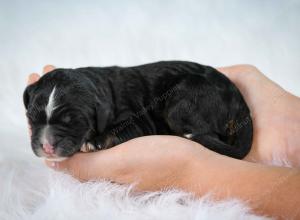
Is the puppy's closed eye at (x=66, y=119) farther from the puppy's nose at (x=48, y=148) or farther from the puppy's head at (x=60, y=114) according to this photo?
the puppy's nose at (x=48, y=148)

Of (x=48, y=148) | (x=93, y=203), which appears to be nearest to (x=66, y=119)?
(x=48, y=148)

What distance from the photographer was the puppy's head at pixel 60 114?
2.64 m

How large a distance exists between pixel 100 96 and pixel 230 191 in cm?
94

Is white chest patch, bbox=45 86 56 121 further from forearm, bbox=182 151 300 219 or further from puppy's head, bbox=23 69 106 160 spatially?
forearm, bbox=182 151 300 219

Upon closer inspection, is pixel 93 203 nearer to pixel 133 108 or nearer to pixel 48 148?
pixel 48 148

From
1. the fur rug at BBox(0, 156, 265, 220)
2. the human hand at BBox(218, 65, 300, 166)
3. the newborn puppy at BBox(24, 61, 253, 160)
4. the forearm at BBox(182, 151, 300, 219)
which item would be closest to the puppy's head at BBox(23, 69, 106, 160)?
the newborn puppy at BBox(24, 61, 253, 160)

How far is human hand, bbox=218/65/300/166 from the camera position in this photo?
131 inches

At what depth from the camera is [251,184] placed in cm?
244

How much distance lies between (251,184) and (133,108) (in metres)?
0.97

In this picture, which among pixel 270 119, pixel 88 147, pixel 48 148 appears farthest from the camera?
pixel 270 119

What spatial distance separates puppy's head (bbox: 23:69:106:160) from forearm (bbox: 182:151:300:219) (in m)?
0.65

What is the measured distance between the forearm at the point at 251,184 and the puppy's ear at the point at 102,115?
1.89 ft

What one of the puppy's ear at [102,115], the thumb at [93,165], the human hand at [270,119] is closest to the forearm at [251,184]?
the thumb at [93,165]

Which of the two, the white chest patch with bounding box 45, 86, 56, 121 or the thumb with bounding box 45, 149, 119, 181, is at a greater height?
the white chest patch with bounding box 45, 86, 56, 121
